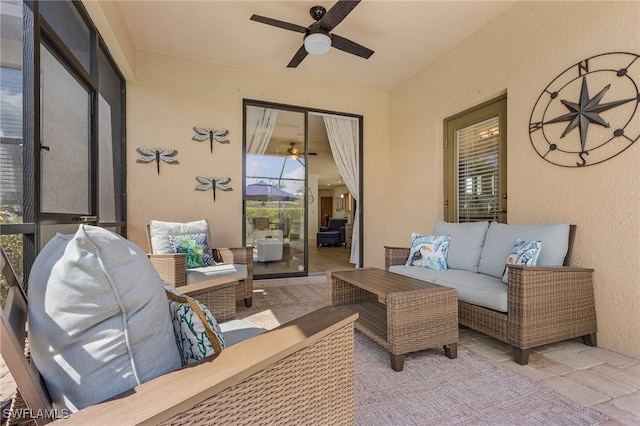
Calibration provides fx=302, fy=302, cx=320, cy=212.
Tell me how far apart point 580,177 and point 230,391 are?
2918 millimetres

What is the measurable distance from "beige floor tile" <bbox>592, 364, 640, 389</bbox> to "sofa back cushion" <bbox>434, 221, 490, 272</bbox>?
1012 millimetres

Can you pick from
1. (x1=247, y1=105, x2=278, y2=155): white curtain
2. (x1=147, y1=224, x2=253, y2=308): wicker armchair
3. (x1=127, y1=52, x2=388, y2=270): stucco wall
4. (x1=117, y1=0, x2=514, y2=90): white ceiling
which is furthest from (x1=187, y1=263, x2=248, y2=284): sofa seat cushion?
(x1=117, y1=0, x2=514, y2=90): white ceiling

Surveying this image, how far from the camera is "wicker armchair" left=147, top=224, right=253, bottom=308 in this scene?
264cm

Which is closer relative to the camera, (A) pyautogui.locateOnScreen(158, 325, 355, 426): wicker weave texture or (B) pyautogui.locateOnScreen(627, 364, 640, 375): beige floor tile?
(A) pyautogui.locateOnScreen(158, 325, 355, 426): wicker weave texture

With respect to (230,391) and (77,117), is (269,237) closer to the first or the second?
(77,117)

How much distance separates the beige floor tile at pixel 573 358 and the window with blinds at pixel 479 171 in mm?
1501

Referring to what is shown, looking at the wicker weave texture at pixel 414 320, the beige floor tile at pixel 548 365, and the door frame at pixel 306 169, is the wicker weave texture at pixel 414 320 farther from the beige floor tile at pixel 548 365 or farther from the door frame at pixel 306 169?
the door frame at pixel 306 169

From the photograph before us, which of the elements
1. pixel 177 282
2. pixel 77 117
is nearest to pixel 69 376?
pixel 177 282

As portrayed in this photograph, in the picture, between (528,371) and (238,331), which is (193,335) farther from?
(528,371)

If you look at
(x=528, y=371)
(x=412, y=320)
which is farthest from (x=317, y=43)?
(x=528, y=371)

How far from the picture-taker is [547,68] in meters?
2.66

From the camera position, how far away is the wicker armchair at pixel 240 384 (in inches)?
24.0

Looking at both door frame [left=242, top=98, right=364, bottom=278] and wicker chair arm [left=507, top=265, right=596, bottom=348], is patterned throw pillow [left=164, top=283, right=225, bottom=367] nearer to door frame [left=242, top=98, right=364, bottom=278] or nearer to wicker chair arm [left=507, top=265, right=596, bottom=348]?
wicker chair arm [left=507, top=265, right=596, bottom=348]

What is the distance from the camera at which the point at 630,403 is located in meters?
1.54
